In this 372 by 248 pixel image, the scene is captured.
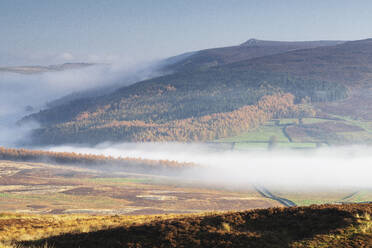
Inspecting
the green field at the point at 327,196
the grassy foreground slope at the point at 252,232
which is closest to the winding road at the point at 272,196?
the green field at the point at 327,196

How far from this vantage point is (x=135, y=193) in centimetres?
18250

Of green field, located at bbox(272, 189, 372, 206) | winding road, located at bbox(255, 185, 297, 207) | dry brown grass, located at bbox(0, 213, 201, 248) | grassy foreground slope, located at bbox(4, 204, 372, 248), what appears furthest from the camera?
green field, located at bbox(272, 189, 372, 206)

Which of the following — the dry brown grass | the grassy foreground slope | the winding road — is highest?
the grassy foreground slope

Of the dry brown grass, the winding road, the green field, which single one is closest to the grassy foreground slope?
the dry brown grass

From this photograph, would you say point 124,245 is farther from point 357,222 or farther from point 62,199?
point 62,199

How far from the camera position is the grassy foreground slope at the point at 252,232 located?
2305 centimetres

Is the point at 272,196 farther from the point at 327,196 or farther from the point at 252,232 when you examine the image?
the point at 252,232

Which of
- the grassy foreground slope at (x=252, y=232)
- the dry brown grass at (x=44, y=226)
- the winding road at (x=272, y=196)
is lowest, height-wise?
the winding road at (x=272, y=196)

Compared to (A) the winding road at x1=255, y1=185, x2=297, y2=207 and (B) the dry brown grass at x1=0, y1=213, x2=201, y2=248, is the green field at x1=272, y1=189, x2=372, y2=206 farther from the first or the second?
(B) the dry brown grass at x1=0, y1=213, x2=201, y2=248

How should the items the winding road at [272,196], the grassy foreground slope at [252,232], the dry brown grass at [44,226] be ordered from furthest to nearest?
the winding road at [272,196] < the dry brown grass at [44,226] < the grassy foreground slope at [252,232]

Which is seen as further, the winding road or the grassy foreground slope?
the winding road

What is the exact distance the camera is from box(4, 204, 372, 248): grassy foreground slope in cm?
2305

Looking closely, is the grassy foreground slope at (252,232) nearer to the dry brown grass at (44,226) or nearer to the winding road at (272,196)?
the dry brown grass at (44,226)

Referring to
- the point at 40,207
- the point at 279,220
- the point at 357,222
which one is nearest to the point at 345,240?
the point at 357,222
